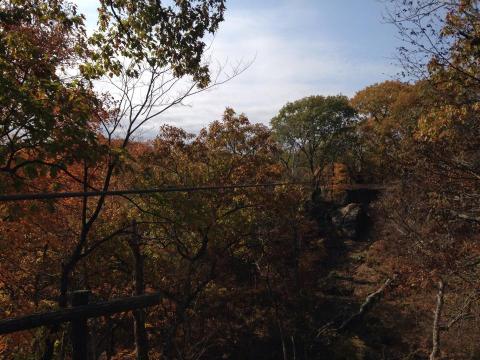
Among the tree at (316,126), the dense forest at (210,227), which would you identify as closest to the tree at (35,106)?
the dense forest at (210,227)

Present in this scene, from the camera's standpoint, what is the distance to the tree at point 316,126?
39.0 metres

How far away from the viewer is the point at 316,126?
39.4 m

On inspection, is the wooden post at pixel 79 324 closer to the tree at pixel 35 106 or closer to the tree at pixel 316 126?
the tree at pixel 35 106

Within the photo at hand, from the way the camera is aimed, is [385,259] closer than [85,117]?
No

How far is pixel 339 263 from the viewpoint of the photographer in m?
34.3

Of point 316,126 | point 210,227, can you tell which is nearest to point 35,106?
point 210,227

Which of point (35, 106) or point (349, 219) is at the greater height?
point (35, 106)

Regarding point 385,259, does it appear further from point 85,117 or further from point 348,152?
point 85,117

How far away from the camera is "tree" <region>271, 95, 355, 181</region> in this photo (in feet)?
128

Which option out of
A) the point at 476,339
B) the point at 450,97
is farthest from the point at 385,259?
the point at 450,97

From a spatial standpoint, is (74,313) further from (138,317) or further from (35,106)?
(138,317)

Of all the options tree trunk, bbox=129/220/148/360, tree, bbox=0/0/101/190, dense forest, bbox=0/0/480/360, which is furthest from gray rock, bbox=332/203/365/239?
tree, bbox=0/0/101/190

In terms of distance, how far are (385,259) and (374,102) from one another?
18.0 m

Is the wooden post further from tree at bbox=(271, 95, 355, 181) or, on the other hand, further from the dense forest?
tree at bbox=(271, 95, 355, 181)
